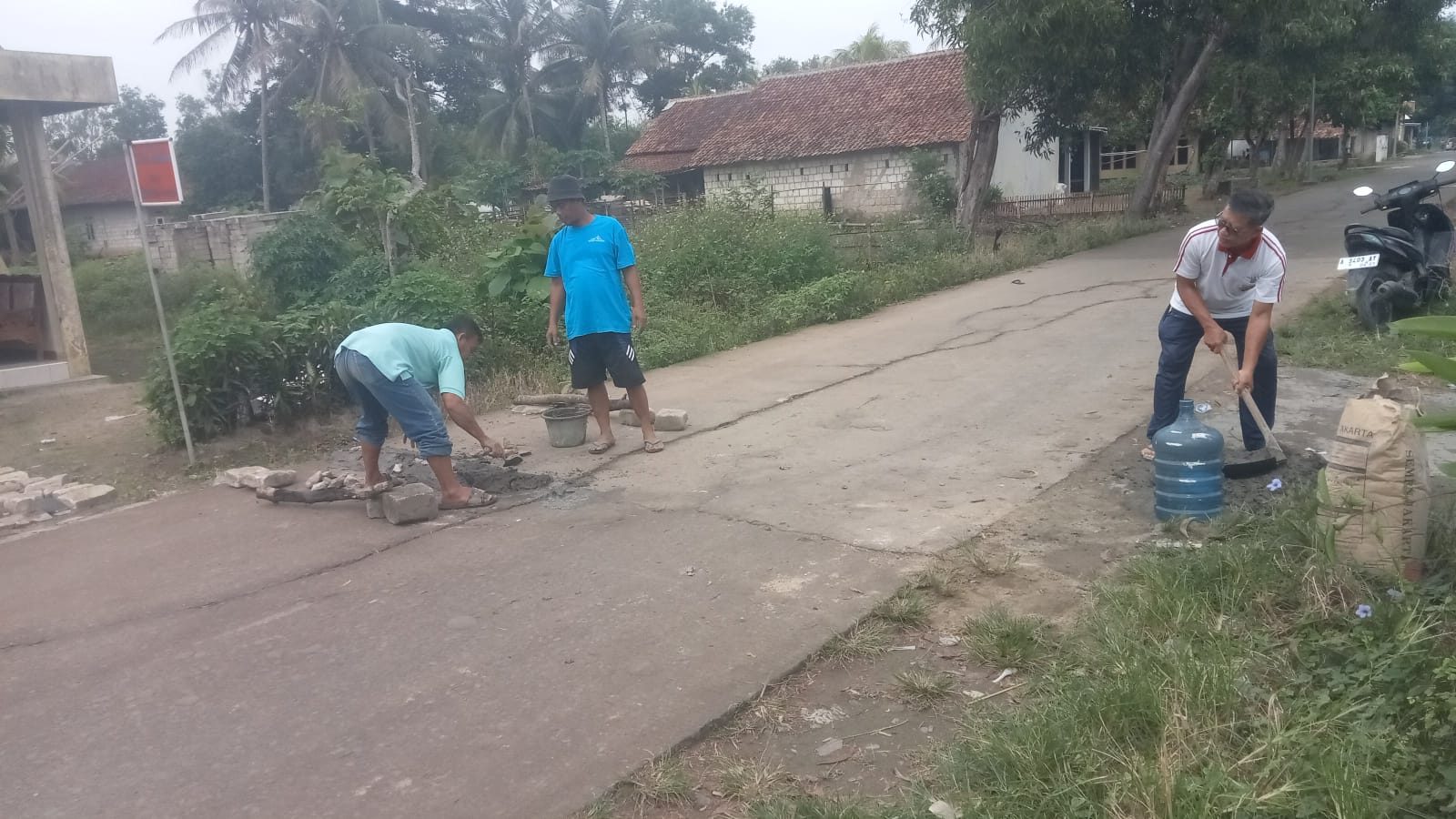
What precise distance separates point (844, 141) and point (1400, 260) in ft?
64.8

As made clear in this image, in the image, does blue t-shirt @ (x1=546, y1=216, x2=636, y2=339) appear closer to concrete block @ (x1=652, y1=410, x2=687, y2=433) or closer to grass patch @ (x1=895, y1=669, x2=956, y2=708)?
concrete block @ (x1=652, y1=410, x2=687, y2=433)

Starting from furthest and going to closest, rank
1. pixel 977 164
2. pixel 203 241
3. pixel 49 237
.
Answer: pixel 203 241
pixel 977 164
pixel 49 237

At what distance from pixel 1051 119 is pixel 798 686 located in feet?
64.4

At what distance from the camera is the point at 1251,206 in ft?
15.4

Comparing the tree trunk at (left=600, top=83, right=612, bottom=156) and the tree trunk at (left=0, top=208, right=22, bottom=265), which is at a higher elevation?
the tree trunk at (left=600, top=83, right=612, bottom=156)

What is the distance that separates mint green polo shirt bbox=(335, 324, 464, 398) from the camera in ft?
17.4

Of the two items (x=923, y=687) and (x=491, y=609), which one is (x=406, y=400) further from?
(x=923, y=687)

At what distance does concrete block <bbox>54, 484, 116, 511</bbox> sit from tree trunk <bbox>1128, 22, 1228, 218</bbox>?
17.7 meters

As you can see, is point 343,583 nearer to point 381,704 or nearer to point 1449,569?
point 381,704

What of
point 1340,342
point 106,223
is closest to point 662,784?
point 1340,342

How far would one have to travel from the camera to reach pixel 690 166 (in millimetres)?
30062

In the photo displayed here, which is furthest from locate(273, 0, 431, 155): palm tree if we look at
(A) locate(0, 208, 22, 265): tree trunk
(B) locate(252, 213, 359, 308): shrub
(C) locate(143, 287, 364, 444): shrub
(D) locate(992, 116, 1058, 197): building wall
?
(C) locate(143, 287, 364, 444): shrub

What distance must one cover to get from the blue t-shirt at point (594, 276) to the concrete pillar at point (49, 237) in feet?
30.6

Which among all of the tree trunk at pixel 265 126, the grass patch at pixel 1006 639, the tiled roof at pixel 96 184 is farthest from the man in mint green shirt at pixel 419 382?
the tiled roof at pixel 96 184
